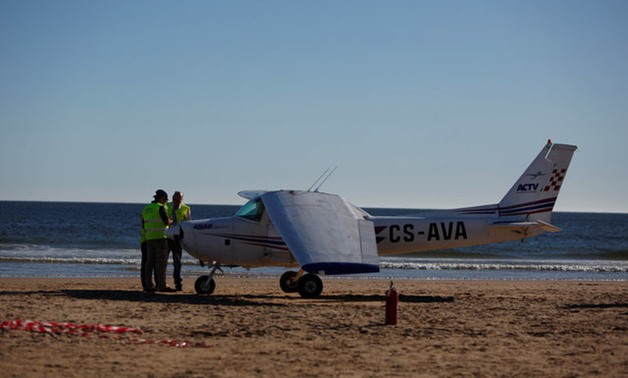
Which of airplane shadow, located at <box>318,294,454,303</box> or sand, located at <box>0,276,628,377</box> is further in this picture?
airplane shadow, located at <box>318,294,454,303</box>

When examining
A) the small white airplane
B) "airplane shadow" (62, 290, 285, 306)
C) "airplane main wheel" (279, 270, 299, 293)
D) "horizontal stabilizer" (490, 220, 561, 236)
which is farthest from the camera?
"horizontal stabilizer" (490, 220, 561, 236)

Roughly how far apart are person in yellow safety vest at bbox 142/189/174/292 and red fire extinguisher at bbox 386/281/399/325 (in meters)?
6.02

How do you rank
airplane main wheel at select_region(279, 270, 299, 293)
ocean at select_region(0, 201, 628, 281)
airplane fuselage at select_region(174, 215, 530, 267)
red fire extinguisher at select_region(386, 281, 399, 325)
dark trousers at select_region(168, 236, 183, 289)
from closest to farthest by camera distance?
red fire extinguisher at select_region(386, 281, 399, 325) < airplane fuselage at select_region(174, 215, 530, 267) < dark trousers at select_region(168, 236, 183, 289) < airplane main wheel at select_region(279, 270, 299, 293) < ocean at select_region(0, 201, 628, 281)

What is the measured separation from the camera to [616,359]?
10.0 m

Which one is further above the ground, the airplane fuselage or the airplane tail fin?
the airplane tail fin

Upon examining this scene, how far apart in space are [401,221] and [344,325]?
632cm

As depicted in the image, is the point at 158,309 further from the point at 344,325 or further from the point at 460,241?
the point at 460,241

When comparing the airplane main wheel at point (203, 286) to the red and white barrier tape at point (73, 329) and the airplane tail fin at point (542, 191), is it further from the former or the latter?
the airplane tail fin at point (542, 191)

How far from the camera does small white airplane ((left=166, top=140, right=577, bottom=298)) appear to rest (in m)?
14.5

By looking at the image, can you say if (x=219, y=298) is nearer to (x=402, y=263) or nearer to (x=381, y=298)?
(x=381, y=298)

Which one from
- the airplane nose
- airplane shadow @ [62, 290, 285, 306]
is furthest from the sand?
the airplane nose

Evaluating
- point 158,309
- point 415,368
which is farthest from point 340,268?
point 415,368

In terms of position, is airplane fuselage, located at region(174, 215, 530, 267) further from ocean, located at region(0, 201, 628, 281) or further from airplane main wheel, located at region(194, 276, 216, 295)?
ocean, located at region(0, 201, 628, 281)

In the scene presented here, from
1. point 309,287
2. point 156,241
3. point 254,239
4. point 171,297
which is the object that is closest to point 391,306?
point 309,287
